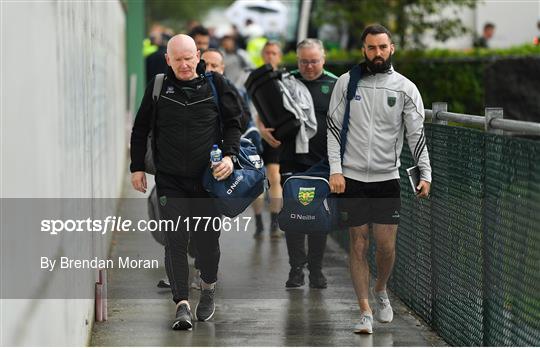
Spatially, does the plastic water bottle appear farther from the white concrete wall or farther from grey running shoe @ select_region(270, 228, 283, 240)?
grey running shoe @ select_region(270, 228, 283, 240)

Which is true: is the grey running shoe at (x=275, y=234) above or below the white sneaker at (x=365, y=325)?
below

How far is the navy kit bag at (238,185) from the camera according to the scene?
26.2 feet

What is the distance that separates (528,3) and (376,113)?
22060 millimetres

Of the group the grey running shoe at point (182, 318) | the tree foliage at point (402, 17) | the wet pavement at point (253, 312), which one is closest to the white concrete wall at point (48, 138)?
the wet pavement at point (253, 312)

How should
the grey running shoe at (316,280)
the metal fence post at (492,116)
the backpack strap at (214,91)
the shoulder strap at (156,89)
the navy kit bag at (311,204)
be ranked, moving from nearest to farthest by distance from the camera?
the metal fence post at (492,116) < the shoulder strap at (156,89) < the backpack strap at (214,91) < the navy kit bag at (311,204) < the grey running shoe at (316,280)

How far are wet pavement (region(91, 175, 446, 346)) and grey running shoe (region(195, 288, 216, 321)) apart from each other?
2.4 inches

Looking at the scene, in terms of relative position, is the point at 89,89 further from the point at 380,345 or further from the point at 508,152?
the point at 508,152

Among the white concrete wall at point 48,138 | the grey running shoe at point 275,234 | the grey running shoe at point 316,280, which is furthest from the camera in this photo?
the grey running shoe at point 275,234

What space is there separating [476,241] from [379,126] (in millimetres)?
1007

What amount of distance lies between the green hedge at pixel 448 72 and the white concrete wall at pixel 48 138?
1569cm

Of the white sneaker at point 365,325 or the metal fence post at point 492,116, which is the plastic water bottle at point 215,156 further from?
the metal fence post at point 492,116

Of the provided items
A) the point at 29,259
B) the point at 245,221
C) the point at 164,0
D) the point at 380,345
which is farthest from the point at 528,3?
the point at 164,0

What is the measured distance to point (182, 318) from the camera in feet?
26.2

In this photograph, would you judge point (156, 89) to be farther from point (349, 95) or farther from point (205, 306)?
point (205, 306)
